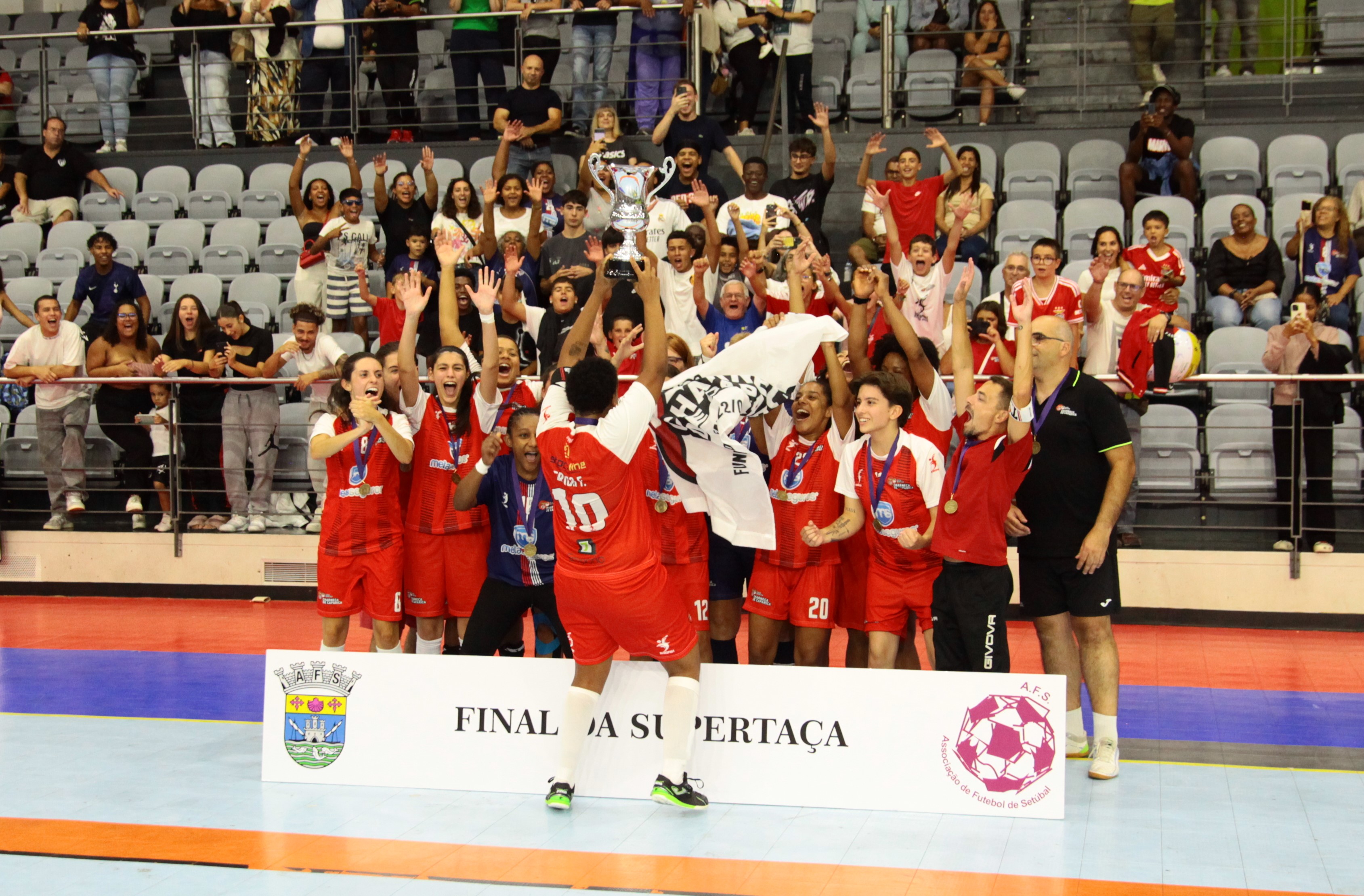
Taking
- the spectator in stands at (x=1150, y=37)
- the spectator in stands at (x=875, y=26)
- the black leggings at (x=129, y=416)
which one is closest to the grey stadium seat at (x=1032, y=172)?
Answer: the spectator in stands at (x=1150, y=37)

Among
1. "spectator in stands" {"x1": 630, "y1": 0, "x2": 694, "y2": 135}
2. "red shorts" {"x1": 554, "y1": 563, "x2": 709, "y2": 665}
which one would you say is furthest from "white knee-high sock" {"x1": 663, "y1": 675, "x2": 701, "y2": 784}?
"spectator in stands" {"x1": 630, "y1": 0, "x2": 694, "y2": 135}

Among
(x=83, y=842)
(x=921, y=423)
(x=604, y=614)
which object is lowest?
(x=83, y=842)

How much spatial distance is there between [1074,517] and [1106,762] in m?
1.18

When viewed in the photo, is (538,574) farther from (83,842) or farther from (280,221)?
(280,221)

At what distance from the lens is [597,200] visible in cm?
1161

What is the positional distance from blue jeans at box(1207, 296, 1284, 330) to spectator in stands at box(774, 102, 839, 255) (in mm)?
3385

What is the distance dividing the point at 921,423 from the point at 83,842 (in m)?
4.55

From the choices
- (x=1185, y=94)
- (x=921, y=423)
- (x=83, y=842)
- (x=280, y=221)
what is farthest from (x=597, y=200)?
(x=83, y=842)

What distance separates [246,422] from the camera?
10.9 m

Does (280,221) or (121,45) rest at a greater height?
(121,45)

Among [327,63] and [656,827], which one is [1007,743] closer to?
[656,827]

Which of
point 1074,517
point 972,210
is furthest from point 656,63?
point 1074,517

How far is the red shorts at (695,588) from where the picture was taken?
6.35m

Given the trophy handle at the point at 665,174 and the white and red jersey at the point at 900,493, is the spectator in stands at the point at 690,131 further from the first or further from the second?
the white and red jersey at the point at 900,493
